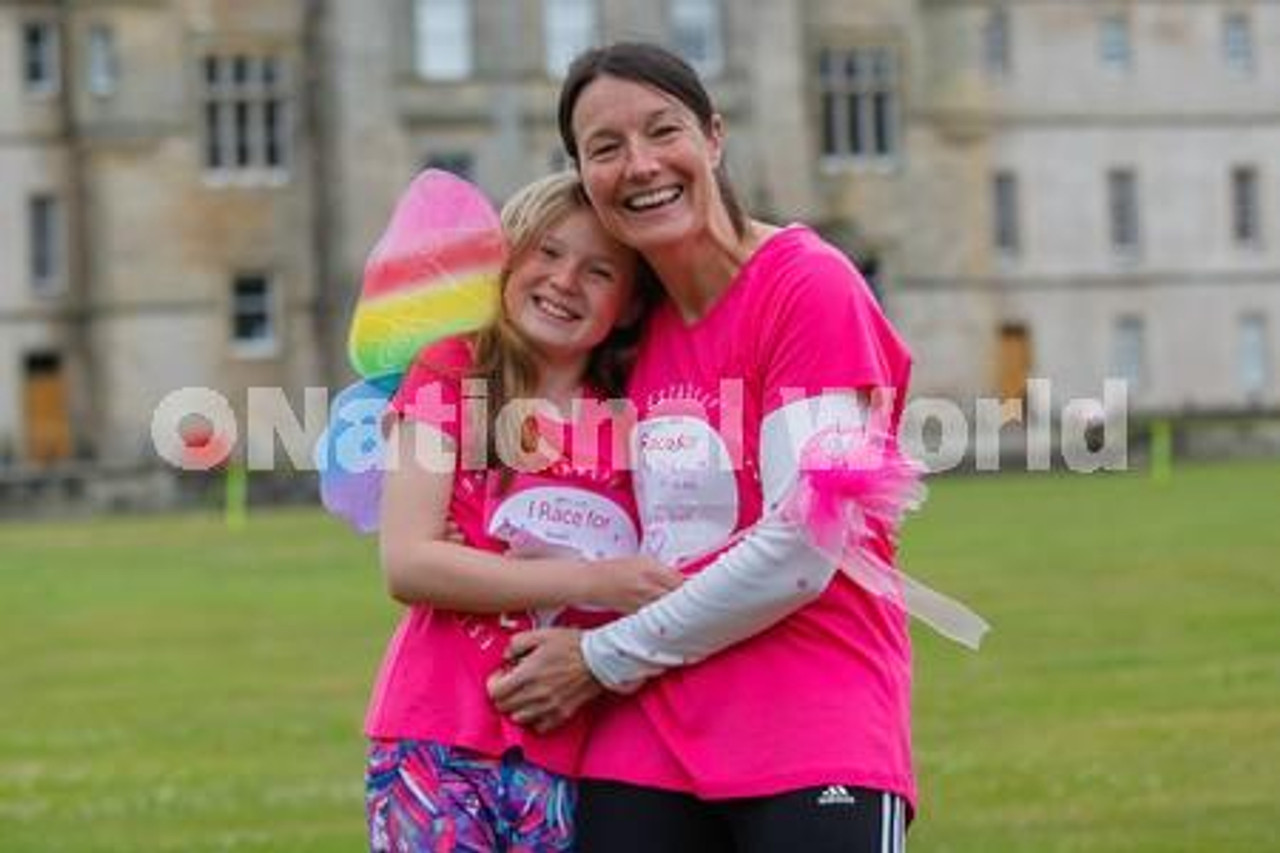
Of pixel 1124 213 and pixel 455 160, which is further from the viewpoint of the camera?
pixel 1124 213

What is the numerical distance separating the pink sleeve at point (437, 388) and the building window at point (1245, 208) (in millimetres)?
62218

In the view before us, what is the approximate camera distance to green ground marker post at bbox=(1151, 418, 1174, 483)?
5056 centimetres

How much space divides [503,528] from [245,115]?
53.3m

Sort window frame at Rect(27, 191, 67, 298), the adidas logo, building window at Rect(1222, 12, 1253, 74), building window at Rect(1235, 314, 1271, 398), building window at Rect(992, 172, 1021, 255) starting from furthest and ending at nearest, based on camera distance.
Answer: building window at Rect(1222, 12, 1253, 74) < building window at Rect(1235, 314, 1271, 398) < building window at Rect(992, 172, 1021, 255) < window frame at Rect(27, 191, 67, 298) < the adidas logo

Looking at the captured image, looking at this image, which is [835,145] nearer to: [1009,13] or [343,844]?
[1009,13]

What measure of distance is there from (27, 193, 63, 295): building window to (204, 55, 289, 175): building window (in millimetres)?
2969

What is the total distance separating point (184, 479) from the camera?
1945 inches

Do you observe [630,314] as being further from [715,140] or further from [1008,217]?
[1008,217]

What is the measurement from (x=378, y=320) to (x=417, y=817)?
3.41 ft

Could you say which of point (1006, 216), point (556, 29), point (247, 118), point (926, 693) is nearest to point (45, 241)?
point (247, 118)

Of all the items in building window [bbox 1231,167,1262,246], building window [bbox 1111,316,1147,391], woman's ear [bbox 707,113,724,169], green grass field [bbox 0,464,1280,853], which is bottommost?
→ building window [bbox 1111,316,1147,391]

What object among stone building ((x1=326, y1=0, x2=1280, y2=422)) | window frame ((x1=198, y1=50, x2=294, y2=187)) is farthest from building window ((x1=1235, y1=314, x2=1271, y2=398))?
window frame ((x1=198, y1=50, x2=294, y2=187))

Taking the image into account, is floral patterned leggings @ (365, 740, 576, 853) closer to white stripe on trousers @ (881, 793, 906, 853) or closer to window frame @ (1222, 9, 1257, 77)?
white stripe on trousers @ (881, 793, 906, 853)

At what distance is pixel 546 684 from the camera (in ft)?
20.8
